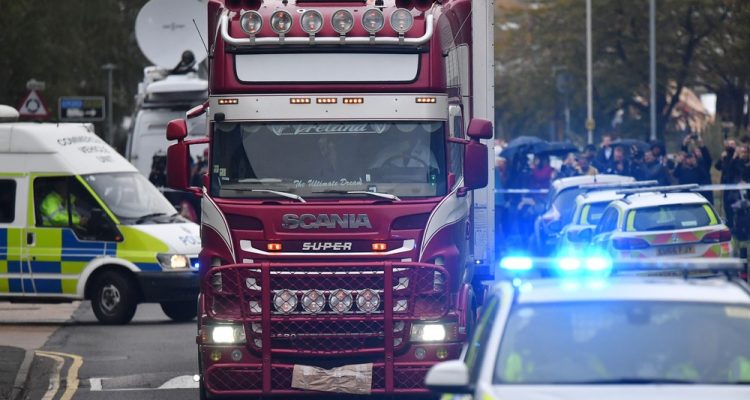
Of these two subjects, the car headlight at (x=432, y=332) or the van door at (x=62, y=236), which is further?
the van door at (x=62, y=236)

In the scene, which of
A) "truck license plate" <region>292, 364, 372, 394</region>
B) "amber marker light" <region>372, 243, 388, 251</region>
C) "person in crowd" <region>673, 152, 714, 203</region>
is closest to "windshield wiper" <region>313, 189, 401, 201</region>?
"amber marker light" <region>372, 243, 388, 251</region>

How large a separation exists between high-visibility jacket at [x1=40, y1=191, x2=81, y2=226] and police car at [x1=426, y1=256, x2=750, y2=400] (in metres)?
13.8

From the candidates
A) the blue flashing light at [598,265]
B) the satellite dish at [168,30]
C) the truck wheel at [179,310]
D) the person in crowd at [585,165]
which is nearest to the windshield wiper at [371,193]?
the blue flashing light at [598,265]

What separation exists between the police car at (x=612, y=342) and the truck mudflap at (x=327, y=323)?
166 inches

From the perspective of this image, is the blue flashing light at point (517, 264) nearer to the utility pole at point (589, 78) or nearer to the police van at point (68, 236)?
the police van at point (68, 236)

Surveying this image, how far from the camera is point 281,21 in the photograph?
42.0 feet

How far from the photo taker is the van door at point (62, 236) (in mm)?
21156

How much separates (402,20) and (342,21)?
1.42 ft

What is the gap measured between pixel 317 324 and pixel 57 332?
945 cm

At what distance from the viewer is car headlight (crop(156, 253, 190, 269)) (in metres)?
20.9

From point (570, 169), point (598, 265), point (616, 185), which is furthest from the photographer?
point (570, 169)

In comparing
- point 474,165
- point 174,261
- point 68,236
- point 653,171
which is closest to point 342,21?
point 474,165

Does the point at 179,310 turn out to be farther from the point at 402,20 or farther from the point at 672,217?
the point at 402,20

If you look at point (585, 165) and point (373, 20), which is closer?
point (373, 20)
